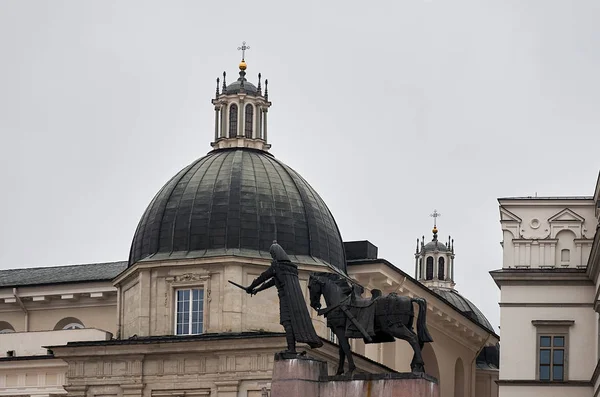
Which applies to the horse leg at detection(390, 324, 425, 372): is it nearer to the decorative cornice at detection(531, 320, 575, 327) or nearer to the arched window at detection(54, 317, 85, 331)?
the decorative cornice at detection(531, 320, 575, 327)

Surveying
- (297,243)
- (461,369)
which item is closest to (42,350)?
(297,243)

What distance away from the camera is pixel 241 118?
110250 millimetres

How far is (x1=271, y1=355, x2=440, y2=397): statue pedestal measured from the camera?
53031 millimetres

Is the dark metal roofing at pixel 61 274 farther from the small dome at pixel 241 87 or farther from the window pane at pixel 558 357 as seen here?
the window pane at pixel 558 357

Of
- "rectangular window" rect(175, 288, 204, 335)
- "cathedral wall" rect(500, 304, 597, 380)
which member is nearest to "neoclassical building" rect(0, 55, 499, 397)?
"rectangular window" rect(175, 288, 204, 335)

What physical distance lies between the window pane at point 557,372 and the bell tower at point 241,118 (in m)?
26.7

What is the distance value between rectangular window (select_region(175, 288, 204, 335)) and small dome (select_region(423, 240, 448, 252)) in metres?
70.9

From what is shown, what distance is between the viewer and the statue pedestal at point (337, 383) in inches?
2088

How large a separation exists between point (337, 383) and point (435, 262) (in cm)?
11716

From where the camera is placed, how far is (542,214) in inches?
3637

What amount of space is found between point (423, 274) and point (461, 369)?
44.7 metres

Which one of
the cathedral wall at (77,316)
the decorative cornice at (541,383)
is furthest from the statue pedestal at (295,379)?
the cathedral wall at (77,316)

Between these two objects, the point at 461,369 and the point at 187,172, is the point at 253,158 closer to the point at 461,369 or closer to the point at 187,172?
the point at 187,172

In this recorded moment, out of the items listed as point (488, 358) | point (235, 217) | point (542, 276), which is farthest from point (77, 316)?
point (488, 358)
